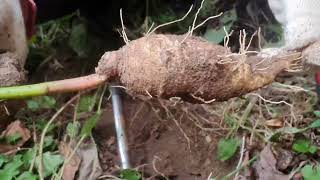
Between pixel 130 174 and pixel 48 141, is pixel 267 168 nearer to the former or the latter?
pixel 130 174

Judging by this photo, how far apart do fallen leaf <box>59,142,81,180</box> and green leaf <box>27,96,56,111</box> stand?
0.51 ft

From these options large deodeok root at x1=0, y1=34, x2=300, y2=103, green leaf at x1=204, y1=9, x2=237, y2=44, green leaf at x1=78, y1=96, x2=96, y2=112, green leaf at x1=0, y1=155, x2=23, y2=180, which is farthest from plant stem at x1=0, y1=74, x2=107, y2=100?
green leaf at x1=204, y1=9, x2=237, y2=44

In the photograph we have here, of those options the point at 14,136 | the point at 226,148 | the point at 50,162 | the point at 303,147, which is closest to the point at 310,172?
the point at 303,147

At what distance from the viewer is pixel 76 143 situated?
1294mm

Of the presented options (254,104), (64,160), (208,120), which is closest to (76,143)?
(64,160)

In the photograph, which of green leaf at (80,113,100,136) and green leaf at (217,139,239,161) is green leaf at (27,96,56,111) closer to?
green leaf at (80,113,100,136)

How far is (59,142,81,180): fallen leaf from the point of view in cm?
123

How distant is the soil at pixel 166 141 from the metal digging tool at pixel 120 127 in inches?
0.6

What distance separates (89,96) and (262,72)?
1.79ft

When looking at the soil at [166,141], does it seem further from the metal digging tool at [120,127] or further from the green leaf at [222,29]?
the green leaf at [222,29]

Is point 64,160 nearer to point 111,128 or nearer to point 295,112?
point 111,128

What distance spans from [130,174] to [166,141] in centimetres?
16

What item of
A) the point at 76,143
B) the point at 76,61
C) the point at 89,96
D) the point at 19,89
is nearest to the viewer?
the point at 19,89

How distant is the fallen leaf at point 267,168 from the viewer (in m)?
1.20
